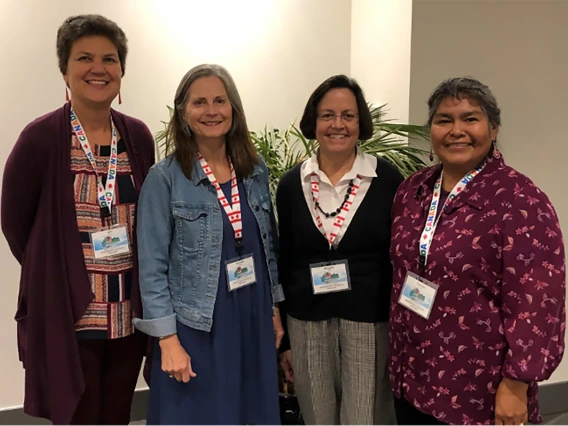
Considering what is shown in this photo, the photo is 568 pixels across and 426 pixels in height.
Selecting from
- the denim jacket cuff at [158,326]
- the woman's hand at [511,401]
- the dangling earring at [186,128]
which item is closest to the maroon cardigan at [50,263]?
the denim jacket cuff at [158,326]

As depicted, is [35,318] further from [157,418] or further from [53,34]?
[53,34]

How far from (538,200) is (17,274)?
8.17ft

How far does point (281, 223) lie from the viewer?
1903mm

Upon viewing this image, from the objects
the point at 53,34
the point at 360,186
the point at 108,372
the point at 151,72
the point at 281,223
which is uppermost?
the point at 53,34

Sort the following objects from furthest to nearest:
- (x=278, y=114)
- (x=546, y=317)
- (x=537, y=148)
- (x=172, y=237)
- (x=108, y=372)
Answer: (x=278, y=114) → (x=537, y=148) → (x=108, y=372) → (x=172, y=237) → (x=546, y=317)

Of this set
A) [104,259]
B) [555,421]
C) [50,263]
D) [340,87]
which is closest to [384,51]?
[340,87]

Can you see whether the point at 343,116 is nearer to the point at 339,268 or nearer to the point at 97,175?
the point at 339,268

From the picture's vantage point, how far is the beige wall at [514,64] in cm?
250

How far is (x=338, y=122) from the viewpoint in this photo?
5.86ft

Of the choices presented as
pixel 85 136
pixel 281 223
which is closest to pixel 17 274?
pixel 85 136

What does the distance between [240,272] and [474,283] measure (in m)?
0.72

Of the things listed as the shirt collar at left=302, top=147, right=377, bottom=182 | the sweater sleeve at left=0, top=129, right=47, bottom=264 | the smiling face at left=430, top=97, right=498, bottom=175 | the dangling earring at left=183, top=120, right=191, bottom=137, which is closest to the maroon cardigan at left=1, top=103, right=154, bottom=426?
the sweater sleeve at left=0, top=129, right=47, bottom=264

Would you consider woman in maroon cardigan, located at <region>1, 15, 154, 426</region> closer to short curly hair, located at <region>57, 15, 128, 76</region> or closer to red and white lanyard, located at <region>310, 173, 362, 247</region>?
short curly hair, located at <region>57, 15, 128, 76</region>

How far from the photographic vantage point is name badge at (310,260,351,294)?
1.74 metres
